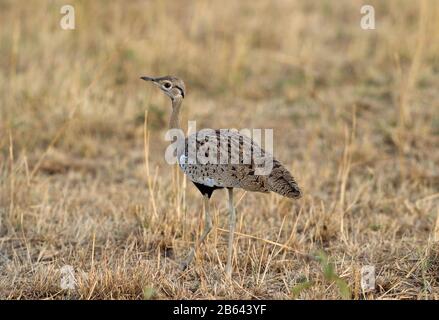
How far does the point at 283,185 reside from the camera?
4.11 meters

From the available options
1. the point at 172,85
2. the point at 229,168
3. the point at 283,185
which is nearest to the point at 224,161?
the point at 229,168

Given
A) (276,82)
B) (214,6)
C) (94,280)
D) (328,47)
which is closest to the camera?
(94,280)

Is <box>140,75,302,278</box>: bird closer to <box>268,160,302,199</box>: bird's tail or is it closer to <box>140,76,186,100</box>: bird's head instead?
<box>268,160,302,199</box>: bird's tail

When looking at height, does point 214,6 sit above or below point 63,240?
above

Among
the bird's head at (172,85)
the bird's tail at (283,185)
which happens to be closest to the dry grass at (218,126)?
the bird's tail at (283,185)

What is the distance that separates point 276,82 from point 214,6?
200cm

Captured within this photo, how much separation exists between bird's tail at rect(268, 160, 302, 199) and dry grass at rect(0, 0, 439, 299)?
0.47 metres

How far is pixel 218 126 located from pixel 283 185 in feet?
11.9

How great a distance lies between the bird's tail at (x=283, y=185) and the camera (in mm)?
4105

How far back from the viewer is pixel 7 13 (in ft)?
32.1

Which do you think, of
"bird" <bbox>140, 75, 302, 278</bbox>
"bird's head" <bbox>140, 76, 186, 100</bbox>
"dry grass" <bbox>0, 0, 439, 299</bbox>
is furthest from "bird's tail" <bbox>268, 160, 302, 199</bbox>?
"bird's head" <bbox>140, 76, 186, 100</bbox>

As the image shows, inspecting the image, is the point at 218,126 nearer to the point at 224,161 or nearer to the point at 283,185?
the point at 224,161

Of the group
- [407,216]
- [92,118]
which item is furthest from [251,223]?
[92,118]

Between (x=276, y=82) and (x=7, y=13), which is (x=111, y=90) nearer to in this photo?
(x=276, y=82)
